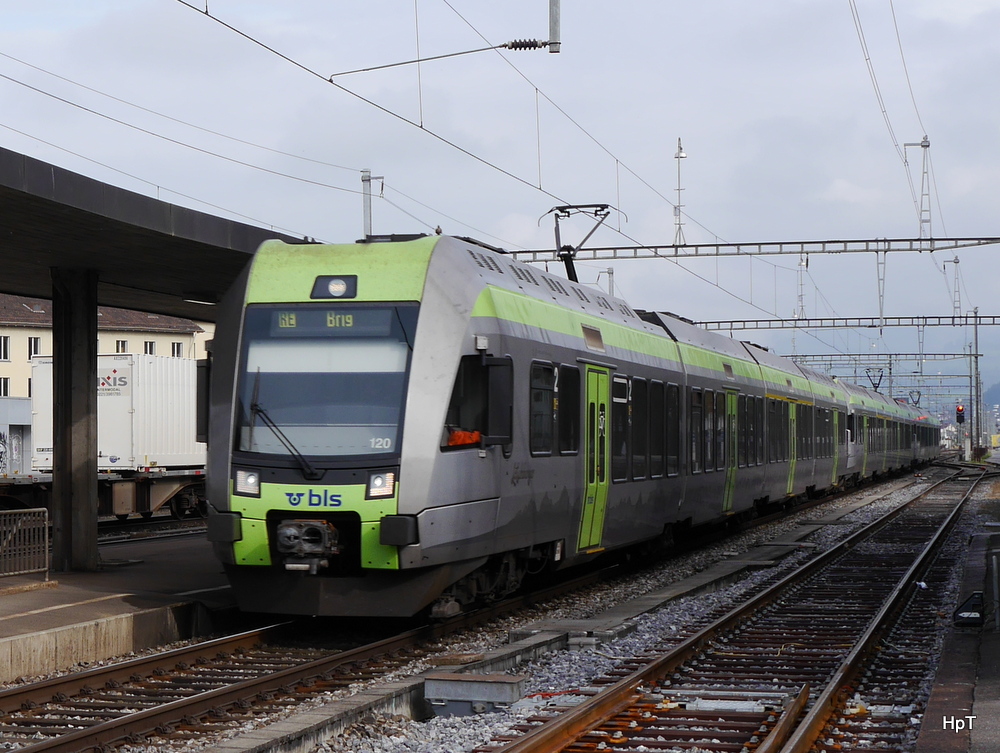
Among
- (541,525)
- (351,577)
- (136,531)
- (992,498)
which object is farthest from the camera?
(992,498)

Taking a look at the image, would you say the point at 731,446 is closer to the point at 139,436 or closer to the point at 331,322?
the point at 331,322

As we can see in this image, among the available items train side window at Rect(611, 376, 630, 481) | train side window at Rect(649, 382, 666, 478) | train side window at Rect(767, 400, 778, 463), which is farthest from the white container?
train side window at Rect(611, 376, 630, 481)

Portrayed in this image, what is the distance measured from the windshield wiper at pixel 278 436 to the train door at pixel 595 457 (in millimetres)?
4168

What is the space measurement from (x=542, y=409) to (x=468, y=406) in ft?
5.89

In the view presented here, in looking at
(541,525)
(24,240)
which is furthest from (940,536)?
(24,240)

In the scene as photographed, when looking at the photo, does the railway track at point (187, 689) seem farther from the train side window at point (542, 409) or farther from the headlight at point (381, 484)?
the train side window at point (542, 409)

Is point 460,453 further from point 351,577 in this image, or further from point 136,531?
point 136,531

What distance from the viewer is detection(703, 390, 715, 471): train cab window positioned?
19750 mm

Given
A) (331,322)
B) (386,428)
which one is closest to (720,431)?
(331,322)

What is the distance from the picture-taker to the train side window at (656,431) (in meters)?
16.5

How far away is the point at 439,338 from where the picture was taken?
10.7m

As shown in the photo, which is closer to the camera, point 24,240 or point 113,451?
point 24,240

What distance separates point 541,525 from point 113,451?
18671mm

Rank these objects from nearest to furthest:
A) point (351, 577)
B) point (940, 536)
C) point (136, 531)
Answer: point (351, 577), point (940, 536), point (136, 531)
